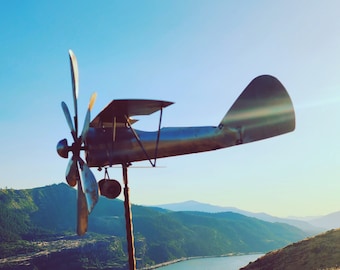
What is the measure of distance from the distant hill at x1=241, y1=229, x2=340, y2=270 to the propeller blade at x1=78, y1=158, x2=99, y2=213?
130 feet

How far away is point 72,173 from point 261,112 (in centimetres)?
895

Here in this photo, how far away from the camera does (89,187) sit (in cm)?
1418

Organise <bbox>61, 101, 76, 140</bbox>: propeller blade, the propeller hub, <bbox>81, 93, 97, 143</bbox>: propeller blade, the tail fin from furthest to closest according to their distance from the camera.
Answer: <bbox>61, 101, 76, 140</bbox>: propeller blade → the propeller hub → the tail fin → <bbox>81, 93, 97, 143</bbox>: propeller blade

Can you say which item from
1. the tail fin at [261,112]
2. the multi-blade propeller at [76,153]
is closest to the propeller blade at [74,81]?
the multi-blade propeller at [76,153]

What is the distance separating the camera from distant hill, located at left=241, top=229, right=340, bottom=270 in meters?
48.2

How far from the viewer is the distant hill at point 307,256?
1896 inches

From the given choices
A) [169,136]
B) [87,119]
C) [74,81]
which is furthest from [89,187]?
[74,81]

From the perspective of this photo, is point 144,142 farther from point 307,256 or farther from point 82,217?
point 307,256

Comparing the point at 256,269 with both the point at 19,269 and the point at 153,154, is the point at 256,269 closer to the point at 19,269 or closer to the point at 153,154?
the point at 153,154

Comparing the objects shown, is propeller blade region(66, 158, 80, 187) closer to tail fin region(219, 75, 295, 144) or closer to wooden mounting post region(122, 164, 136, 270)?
wooden mounting post region(122, 164, 136, 270)

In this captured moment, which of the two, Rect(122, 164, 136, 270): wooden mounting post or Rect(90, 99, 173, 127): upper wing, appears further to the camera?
Rect(122, 164, 136, 270): wooden mounting post

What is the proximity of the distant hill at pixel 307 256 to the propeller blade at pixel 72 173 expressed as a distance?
38.3 metres

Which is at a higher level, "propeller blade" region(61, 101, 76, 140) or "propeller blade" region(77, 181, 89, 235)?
"propeller blade" region(61, 101, 76, 140)

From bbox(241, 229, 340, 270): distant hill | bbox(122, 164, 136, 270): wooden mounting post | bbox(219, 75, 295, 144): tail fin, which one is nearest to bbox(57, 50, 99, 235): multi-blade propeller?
bbox(122, 164, 136, 270): wooden mounting post
